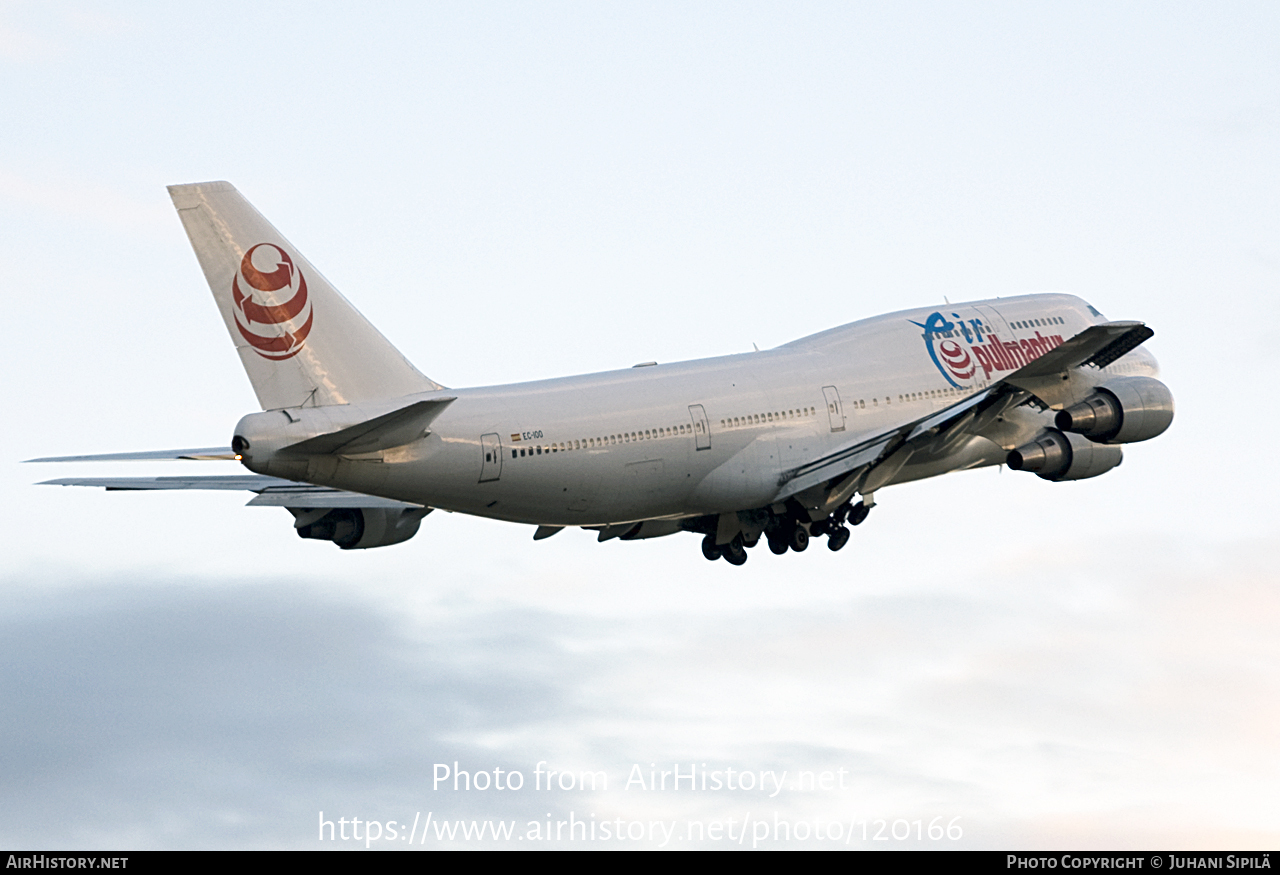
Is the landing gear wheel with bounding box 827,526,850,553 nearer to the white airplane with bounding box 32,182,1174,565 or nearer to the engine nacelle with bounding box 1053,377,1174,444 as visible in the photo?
the white airplane with bounding box 32,182,1174,565

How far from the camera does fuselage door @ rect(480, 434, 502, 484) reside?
39.2 m

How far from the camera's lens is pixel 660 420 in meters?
41.8

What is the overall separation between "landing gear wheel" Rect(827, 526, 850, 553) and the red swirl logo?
468cm

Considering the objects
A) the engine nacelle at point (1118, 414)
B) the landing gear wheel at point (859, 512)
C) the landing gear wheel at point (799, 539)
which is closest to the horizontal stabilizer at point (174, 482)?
the landing gear wheel at point (799, 539)

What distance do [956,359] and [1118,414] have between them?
Answer: 586 cm

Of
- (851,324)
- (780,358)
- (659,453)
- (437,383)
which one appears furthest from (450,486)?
(851,324)

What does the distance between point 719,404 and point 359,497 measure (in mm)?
8373

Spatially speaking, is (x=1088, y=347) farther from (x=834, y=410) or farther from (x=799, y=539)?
(x=799, y=539)

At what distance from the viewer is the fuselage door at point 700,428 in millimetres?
42356

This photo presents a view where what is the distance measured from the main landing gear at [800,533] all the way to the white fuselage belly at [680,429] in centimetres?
149

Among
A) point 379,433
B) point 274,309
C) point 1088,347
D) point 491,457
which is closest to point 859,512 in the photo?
point 1088,347

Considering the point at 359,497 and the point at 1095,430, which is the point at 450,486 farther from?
the point at 1095,430

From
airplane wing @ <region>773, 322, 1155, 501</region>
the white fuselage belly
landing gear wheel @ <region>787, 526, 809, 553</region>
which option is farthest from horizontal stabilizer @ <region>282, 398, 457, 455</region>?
landing gear wheel @ <region>787, 526, 809, 553</region>

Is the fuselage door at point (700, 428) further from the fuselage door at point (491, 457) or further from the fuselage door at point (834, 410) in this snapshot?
the fuselage door at point (491, 457)
